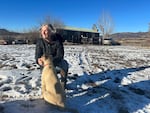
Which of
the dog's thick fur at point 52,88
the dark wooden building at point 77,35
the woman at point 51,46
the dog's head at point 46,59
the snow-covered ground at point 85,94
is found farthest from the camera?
the dark wooden building at point 77,35

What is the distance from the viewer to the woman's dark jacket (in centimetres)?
596

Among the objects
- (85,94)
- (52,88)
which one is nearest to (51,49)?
(52,88)

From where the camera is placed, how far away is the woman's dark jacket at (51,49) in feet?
19.6

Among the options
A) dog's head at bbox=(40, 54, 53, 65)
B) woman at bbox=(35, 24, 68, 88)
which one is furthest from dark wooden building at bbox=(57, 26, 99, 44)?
A: dog's head at bbox=(40, 54, 53, 65)

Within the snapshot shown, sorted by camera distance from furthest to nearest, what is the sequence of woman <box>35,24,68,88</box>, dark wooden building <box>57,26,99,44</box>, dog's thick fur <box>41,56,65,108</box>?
dark wooden building <box>57,26,99,44</box> < woman <box>35,24,68,88</box> < dog's thick fur <box>41,56,65,108</box>

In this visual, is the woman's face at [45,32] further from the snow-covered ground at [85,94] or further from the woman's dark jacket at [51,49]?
the snow-covered ground at [85,94]

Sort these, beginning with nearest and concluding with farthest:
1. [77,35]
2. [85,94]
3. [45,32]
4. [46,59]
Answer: [46,59], [45,32], [85,94], [77,35]

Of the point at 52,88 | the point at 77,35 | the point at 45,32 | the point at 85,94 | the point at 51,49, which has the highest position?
the point at 45,32

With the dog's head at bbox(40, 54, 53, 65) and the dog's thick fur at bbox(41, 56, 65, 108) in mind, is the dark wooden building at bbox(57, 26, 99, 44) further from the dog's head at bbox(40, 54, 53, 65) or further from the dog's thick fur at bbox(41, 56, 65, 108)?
the dog's thick fur at bbox(41, 56, 65, 108)

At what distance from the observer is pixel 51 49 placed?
5.99 m

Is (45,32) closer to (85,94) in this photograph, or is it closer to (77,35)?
(85,94)

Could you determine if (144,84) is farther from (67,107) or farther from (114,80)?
(67,107)

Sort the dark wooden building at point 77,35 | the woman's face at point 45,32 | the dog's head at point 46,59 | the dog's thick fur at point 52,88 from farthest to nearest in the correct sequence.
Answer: the dark wooden building at point 77,35 < the woman's face at point 45,32 < the dog's head at point 46,59 < the dog's thick fur at point 52,88

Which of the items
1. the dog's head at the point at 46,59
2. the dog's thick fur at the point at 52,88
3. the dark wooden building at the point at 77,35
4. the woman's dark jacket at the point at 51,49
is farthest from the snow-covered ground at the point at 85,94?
the dark wooden building at the point at 77,35
